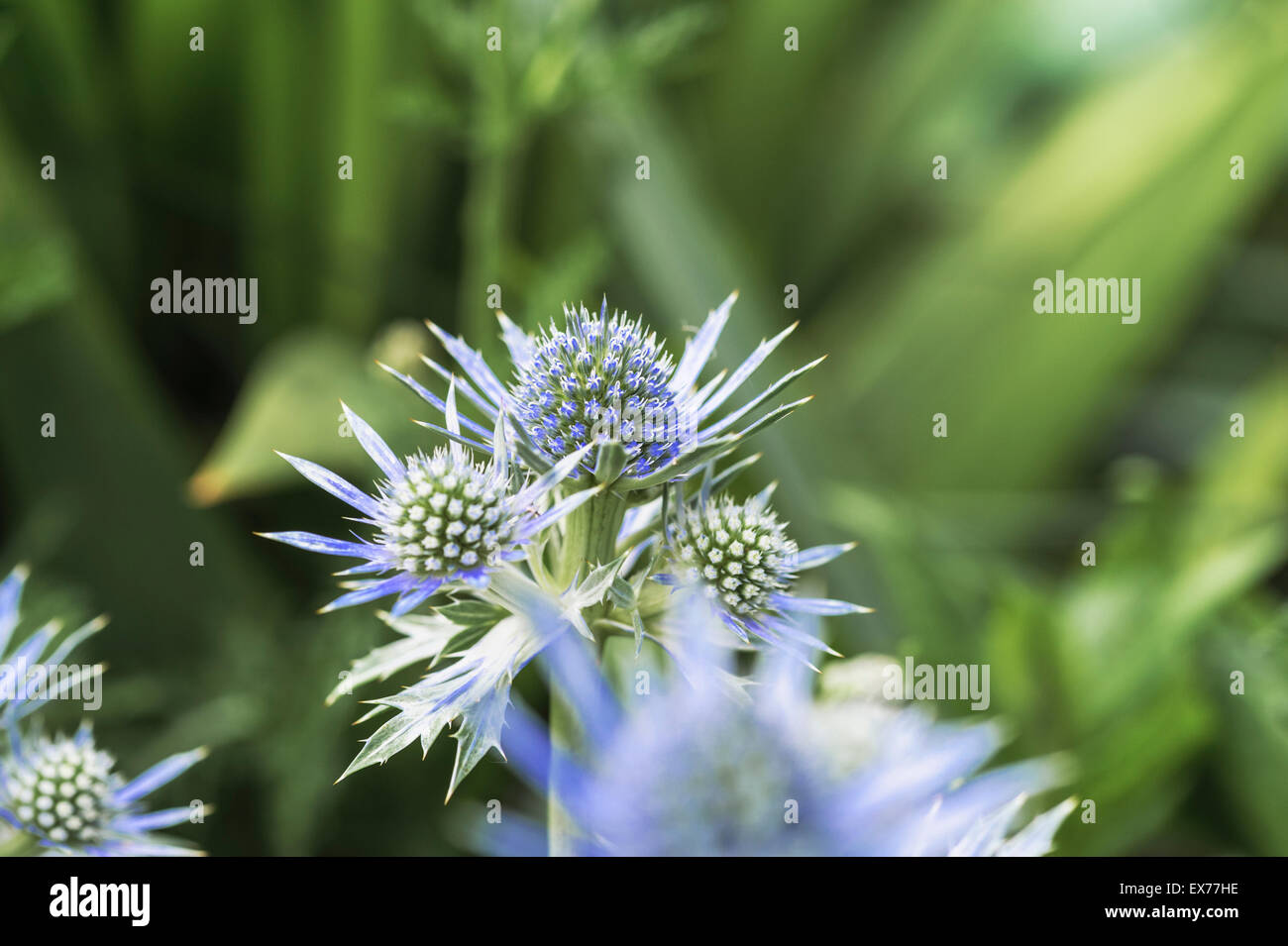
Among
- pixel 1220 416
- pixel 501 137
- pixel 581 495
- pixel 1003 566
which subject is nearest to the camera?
pixel 581 495

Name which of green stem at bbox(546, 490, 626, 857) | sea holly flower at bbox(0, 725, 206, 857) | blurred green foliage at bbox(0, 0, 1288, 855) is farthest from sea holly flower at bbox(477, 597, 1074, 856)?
blurred green foliage at bbox(0, 0, 1288, 855)

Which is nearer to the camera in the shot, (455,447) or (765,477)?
(455,447)

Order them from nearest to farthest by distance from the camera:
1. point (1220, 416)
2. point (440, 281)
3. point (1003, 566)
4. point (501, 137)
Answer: point (501, 137) < point (1003, 566) < point (440, 281) < point (1220, 416)

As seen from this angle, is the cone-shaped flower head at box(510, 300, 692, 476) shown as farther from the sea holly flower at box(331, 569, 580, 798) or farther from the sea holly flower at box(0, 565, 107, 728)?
the sea holly flower at box(0, 565, 107, 728)

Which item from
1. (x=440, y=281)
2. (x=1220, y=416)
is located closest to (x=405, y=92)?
(x=440, y=281)

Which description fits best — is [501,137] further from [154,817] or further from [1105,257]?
[1105,257]

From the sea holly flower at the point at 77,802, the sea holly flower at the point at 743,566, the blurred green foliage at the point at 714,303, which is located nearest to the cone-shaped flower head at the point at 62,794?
the sea holly flower at the point at 77,802
